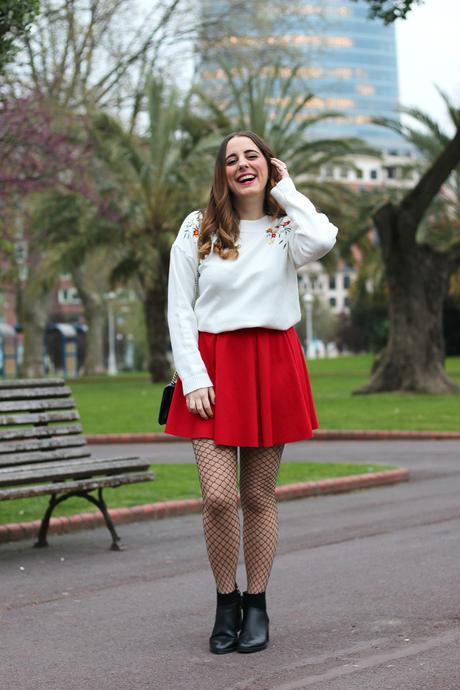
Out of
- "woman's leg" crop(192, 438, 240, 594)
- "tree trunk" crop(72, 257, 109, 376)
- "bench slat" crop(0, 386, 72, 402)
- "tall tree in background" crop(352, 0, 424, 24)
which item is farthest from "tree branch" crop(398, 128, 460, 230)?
"tree trunk" crop(72, 257, 109, 376)

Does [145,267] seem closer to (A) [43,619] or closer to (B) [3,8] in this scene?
(B) [3,8]

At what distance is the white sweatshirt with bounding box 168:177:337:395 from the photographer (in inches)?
190

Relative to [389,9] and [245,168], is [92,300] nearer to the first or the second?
[389,9]

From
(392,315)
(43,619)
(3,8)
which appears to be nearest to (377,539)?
(43,619)

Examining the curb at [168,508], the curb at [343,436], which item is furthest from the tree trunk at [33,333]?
the curb at [168,508]

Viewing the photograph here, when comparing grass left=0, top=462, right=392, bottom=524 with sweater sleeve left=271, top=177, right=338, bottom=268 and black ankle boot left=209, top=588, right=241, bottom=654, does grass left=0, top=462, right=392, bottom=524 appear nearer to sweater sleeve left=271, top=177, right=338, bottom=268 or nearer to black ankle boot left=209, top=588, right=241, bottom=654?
black ankle boot left=209, top=588, right=241, bottom=654

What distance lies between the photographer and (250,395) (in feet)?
15.7

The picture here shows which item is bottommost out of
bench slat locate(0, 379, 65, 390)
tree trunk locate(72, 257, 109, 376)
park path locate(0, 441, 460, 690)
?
park path locate(0, 441, 460, 690)

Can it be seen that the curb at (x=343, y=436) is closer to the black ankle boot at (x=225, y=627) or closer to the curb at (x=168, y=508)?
the curb at (x=168, y=508)

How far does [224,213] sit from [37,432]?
11.7 feet

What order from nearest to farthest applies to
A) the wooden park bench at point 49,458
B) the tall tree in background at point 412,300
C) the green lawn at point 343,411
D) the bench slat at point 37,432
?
the wooden park bench at point 49,458 → the bench slat at point 37,432 → the green lawn at point 343,411 → the tall tree in background at point 412,300

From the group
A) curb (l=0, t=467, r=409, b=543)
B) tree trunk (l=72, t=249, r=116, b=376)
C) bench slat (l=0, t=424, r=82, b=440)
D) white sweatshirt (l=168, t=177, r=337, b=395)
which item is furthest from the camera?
tree trunk (l=72, t=249, r=116, b=376)

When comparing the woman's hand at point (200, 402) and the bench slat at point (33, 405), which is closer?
the woman's hand at point (200, 402)

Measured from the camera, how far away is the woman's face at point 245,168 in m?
4.92
